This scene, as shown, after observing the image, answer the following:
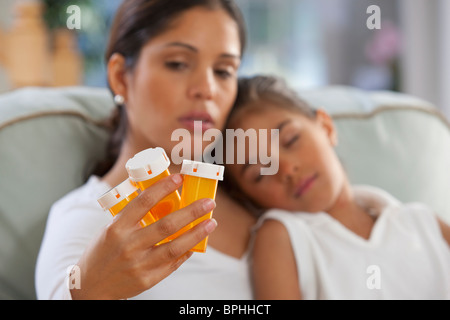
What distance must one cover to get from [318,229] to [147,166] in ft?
1.52

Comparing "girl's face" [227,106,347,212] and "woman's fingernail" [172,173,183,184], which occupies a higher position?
"woman's fingernail" [172,173,183,184]

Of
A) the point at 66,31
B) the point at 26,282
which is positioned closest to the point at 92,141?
the point at 26,282

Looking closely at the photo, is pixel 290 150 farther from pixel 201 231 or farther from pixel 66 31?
pixel 66 31

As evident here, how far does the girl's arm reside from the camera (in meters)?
0.80

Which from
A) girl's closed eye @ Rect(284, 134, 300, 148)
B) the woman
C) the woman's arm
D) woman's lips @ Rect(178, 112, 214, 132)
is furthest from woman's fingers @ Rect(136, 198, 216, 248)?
the woman's arm

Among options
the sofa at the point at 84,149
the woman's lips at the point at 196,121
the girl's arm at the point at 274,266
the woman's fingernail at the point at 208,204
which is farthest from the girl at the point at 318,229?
the woman's fingernail at the point at 208,204

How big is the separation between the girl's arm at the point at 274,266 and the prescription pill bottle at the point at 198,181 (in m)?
0.30

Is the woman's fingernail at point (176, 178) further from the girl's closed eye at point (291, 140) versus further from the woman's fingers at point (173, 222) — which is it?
the girl's closed eye at point (291, 140)

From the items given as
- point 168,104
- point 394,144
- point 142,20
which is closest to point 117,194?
point 168,104

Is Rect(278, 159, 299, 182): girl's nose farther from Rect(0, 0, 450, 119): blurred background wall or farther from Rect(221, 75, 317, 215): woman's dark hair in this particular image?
Rect(0, 0, 450, 119): blurred background wall

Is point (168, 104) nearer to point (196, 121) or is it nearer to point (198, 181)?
point (196, 121)

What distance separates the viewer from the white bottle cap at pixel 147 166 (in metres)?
0.52

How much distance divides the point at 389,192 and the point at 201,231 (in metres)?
0.73

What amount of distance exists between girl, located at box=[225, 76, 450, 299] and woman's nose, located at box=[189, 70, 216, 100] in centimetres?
12
